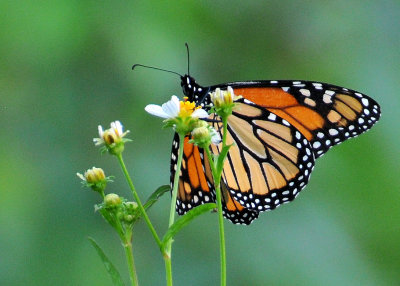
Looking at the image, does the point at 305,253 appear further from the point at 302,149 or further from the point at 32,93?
the point at 32,93

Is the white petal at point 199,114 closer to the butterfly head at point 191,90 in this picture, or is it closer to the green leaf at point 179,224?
the green leaf at point 179,224

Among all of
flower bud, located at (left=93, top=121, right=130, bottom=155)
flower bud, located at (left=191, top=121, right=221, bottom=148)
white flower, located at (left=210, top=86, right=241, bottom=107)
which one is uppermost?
white flower, located at (left=210, top=86, right=241, bottom=107)

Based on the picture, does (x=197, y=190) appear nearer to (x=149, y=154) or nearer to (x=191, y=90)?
(x=191, y=90)

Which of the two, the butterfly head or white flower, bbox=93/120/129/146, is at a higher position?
the butterfly head

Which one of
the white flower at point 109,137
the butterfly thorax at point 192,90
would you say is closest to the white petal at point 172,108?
the white flower at point 109,137

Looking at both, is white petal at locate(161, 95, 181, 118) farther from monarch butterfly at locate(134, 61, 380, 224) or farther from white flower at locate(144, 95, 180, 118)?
monarch butterfly at locate(134, 61, 380, 224)

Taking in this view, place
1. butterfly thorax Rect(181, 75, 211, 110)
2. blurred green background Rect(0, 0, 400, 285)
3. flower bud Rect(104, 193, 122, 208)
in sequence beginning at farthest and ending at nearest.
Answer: blurred green background Rect(0, 0, 400, 285) → butterfly thorax Rect(181, 75, 211, 110) → flower bud Rect(104, 193, 122, 208)

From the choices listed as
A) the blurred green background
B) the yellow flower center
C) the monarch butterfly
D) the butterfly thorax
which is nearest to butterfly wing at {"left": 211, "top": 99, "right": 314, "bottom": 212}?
the monarch butterfly
